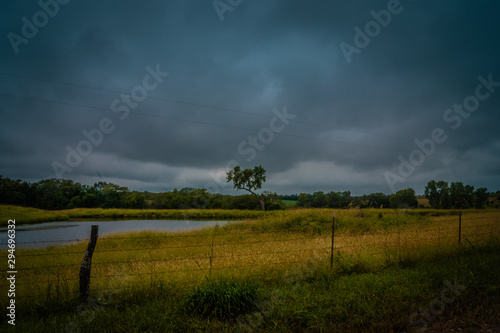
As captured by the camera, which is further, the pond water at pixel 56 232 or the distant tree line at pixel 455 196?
the distant tree line at pixel 455 196

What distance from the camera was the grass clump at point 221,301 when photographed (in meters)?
4.93

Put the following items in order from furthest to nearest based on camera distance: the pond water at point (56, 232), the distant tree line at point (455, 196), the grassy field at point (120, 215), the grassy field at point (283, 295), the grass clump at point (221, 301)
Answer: the distant tree line at point (455, 196)
the grassy field at point (120, 215)
the pond water at point (56, 232)
the grass clump at point (221, 301)
the grassy field at point (283, 295)

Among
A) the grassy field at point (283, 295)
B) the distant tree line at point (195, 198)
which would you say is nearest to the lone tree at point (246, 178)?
the distant tree line at point (195, 198)

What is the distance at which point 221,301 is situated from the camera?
4.97 metres

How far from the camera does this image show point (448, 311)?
489cm

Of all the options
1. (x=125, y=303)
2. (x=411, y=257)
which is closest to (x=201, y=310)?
(x=125, y=303)

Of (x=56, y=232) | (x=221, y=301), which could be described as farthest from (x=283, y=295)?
(x=56, y=232)

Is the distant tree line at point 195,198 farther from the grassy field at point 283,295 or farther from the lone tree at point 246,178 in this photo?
the grassy field at point 283,295

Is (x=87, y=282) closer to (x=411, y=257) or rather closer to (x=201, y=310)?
(x=201, y=310)

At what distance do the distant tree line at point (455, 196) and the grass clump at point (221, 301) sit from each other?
8023 cm

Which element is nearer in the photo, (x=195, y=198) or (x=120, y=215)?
(x=120, y=215)

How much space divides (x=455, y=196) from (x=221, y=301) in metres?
83.6

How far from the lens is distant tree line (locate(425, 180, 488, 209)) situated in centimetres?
6569

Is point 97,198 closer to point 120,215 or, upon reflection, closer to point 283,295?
point 120,215
